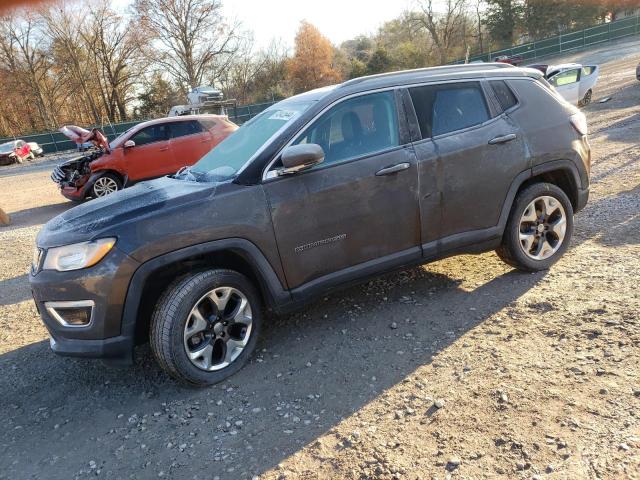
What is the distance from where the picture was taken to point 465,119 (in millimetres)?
4016

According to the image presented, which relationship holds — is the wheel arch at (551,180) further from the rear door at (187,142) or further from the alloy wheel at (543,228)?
the rear door at (187,142)

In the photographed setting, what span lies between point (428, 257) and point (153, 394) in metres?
2.30

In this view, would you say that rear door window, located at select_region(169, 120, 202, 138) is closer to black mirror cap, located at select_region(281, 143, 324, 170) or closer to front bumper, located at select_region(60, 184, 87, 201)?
front bumper, located at select_region(60, 184, 87, 201)

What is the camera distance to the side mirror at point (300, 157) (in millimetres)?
3277

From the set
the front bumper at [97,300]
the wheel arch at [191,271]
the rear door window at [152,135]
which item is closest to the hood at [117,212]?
the front bumper at [97,300]

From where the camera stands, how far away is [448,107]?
3.99 m

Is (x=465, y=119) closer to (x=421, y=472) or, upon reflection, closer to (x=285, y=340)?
(x=285, y=340)

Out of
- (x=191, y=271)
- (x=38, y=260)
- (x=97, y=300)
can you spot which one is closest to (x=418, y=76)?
(x=191, y=271)

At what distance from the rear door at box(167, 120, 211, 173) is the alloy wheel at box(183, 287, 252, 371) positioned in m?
8.81

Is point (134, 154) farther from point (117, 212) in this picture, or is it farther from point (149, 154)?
point (117, 212)

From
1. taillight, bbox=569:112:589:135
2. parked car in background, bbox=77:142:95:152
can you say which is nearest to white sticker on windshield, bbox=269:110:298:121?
taillight, bbox=569:112:589:135

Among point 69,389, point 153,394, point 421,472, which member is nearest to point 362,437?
point 421,472

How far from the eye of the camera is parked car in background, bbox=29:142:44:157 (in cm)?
3110

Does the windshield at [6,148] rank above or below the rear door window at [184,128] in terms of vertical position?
above
